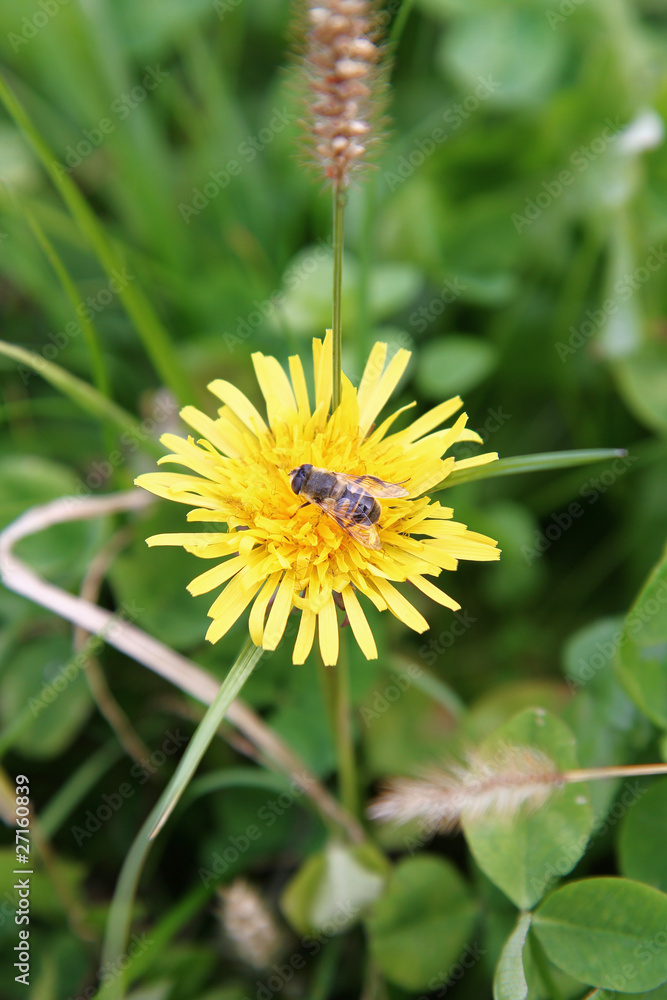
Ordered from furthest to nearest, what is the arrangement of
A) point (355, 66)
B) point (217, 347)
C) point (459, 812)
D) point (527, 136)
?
point (527, 136), point (217, 347), point (459, 812), point (355, 66)

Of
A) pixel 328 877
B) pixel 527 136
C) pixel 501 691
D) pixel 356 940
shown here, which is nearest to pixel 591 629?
pixel 501 691

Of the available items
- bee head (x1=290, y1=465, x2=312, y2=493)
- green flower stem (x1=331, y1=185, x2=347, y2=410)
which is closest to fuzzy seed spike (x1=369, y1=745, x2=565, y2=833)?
bee head (x1=290, y1=465, x2=312, y2=493)

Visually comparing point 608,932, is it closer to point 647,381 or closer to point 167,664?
point 167,664

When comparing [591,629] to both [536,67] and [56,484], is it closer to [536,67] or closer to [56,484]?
[56,484]

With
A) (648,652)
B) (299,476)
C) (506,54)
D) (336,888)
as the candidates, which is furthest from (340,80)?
(506,54)

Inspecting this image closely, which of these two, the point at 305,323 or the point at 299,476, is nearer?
the point at 299,476
